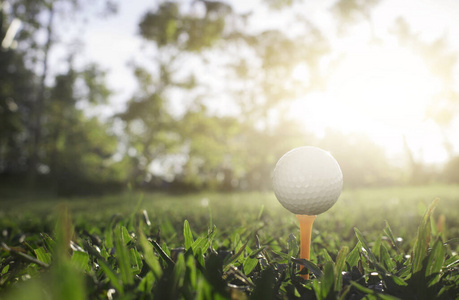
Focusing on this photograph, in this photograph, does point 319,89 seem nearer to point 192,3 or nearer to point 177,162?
point 192,3

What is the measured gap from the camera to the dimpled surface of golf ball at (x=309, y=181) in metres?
0.99

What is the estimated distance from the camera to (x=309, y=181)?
1.00 meters

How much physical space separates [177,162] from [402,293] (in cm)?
2211

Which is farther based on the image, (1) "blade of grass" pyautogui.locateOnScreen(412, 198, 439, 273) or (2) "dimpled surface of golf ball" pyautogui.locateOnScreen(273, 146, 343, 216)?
(2) "dimpled surface of golf ball" pyautogui.locateOnScreen(273, 146, 343, 216)

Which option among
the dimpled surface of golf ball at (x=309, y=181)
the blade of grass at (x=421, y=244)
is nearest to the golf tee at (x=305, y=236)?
the dimpled surface of golf ball at (x=309, y=181)

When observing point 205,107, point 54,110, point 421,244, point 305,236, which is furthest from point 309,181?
point 54,110

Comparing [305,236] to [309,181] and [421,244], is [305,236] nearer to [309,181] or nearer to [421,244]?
[309,181]

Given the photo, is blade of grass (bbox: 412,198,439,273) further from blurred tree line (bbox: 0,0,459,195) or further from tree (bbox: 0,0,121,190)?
tree (bbox: 0,0,121,190)

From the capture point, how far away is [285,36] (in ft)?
37.7

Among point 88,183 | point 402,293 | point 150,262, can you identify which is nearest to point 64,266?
point 150,262

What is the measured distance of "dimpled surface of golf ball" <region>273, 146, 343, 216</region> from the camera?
0.99 metres

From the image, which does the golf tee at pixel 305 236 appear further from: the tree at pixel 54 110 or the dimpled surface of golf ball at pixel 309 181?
the tree at pixel 54 110

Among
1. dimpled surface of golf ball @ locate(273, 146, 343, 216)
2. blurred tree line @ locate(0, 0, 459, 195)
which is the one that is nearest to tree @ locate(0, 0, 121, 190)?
blurred tree line @ locate(0, 0, 459, 195)

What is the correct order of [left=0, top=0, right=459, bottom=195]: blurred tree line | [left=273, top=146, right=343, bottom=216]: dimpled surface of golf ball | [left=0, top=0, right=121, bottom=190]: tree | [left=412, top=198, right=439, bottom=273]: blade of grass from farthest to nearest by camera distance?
1. [left=0, top=0, right=121, bottom=190]: tree
2. [left=0, top=0, right=459, bottom=195]: blurred tree line
3. [left=273, top=146, right=343, bottom=216]: dimpled surface of golf ball
4. [left=412, top=198, right=439, bottom=273]: blade of grass
